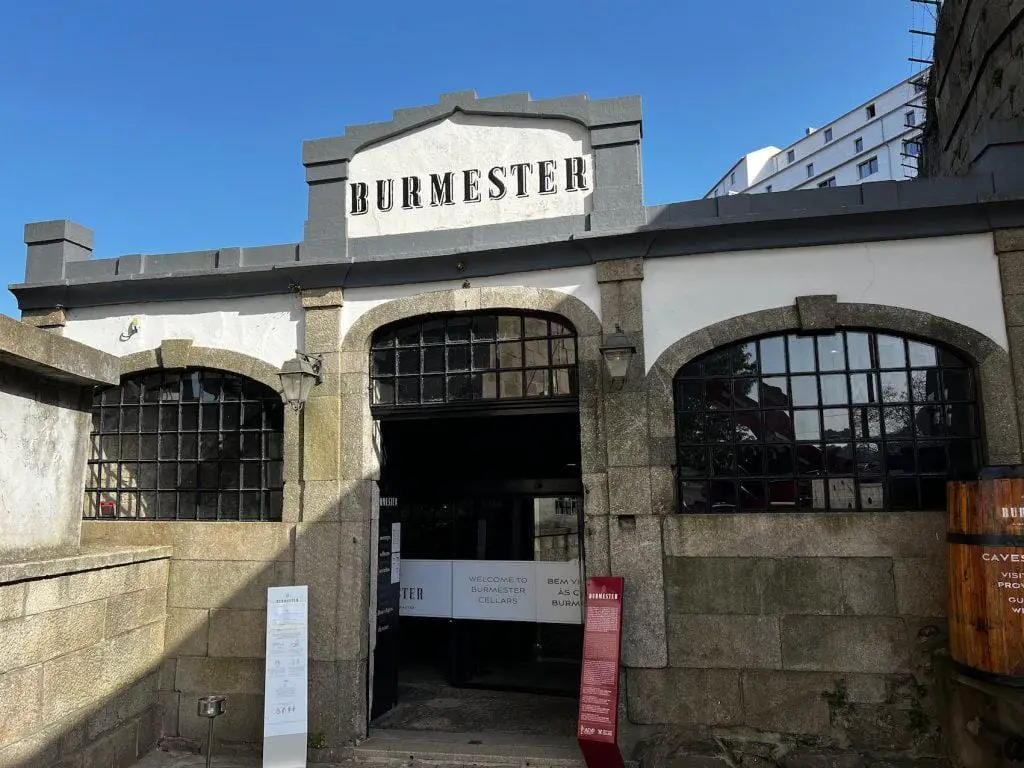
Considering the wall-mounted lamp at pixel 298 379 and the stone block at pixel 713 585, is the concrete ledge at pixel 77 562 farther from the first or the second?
the stone block at pixel 713 585

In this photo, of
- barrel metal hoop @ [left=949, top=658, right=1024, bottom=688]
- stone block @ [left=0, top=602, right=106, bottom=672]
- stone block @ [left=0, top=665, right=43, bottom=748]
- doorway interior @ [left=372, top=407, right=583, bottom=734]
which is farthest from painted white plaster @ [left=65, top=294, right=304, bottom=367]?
barrel metal hoop @ [left=949, top=658, right=1024, bottom=688]

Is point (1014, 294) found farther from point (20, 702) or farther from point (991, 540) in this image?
point (20, 702)

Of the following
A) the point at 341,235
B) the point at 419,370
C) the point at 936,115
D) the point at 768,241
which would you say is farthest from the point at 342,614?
the point at 936,115

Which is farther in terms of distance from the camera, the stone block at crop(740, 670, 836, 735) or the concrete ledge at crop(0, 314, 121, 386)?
the stone block at crop(740, 670, 836, 735)

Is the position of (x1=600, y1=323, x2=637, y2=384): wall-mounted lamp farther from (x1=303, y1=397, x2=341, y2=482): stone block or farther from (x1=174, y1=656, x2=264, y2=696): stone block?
(x1=174, y1=656, x2=264, y2=696): stone block

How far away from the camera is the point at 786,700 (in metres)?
6.08

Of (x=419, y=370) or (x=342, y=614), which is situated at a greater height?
(x=419, y=370)

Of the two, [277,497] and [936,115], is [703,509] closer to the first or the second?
[277,497]

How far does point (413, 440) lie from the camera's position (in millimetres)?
9484

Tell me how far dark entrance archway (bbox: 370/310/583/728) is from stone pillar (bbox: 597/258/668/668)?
57 centimetres

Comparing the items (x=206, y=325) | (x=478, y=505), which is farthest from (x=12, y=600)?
(x=478, y=505)

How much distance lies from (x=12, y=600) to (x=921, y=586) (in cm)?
722

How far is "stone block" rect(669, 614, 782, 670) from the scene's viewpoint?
6164mm

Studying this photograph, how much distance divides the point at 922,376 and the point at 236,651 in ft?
22.9
